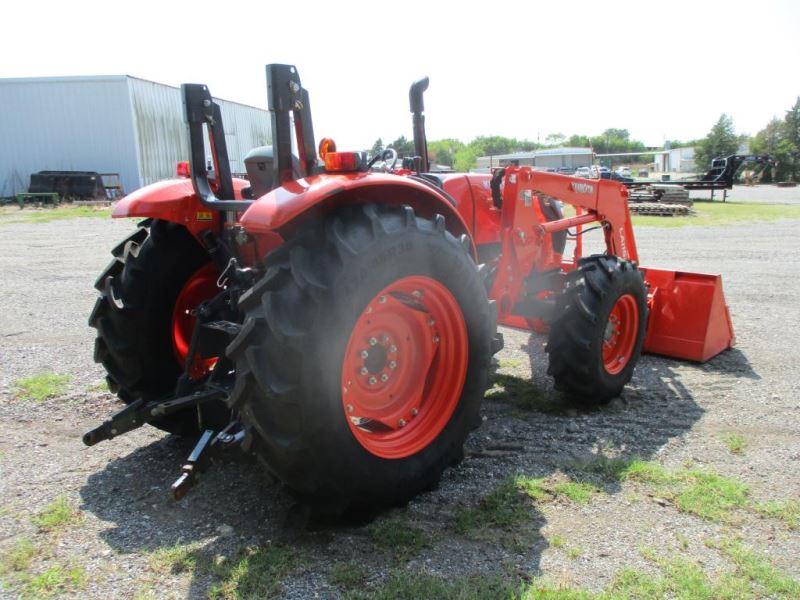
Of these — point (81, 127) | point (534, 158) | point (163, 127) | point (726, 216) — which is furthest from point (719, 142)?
point (81, 127)

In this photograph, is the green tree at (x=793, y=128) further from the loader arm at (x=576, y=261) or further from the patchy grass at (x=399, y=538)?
the patchy grass at (x=399, y=538)

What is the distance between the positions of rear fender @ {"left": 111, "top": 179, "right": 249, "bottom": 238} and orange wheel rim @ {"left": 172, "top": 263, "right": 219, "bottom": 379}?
1.11 ft

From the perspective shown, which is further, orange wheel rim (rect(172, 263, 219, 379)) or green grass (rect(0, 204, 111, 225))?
green grass (rect(0, 204, 111, 225))

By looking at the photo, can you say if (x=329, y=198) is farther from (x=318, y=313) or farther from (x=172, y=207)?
(x=172, y=207)

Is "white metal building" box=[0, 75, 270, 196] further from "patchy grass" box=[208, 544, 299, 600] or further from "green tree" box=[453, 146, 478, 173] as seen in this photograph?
"green tree" box=[453, 146, 478, 173]

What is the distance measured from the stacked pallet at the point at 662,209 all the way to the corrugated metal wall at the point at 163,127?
55.9ft

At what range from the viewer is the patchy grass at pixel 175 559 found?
8.66 ft

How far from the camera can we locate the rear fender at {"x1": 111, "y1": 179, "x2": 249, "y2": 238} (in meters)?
3.35

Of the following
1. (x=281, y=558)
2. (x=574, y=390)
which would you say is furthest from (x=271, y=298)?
(x=574, y=390)

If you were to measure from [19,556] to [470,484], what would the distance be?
207 cm

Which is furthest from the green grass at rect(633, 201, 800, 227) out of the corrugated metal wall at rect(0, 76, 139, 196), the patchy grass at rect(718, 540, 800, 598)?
the corrugated metal wall at rect(0, 76, 139, 196)

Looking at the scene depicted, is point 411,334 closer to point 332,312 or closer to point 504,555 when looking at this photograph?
point 332,312

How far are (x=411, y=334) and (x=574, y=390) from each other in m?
1.68

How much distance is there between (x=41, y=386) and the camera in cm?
477
